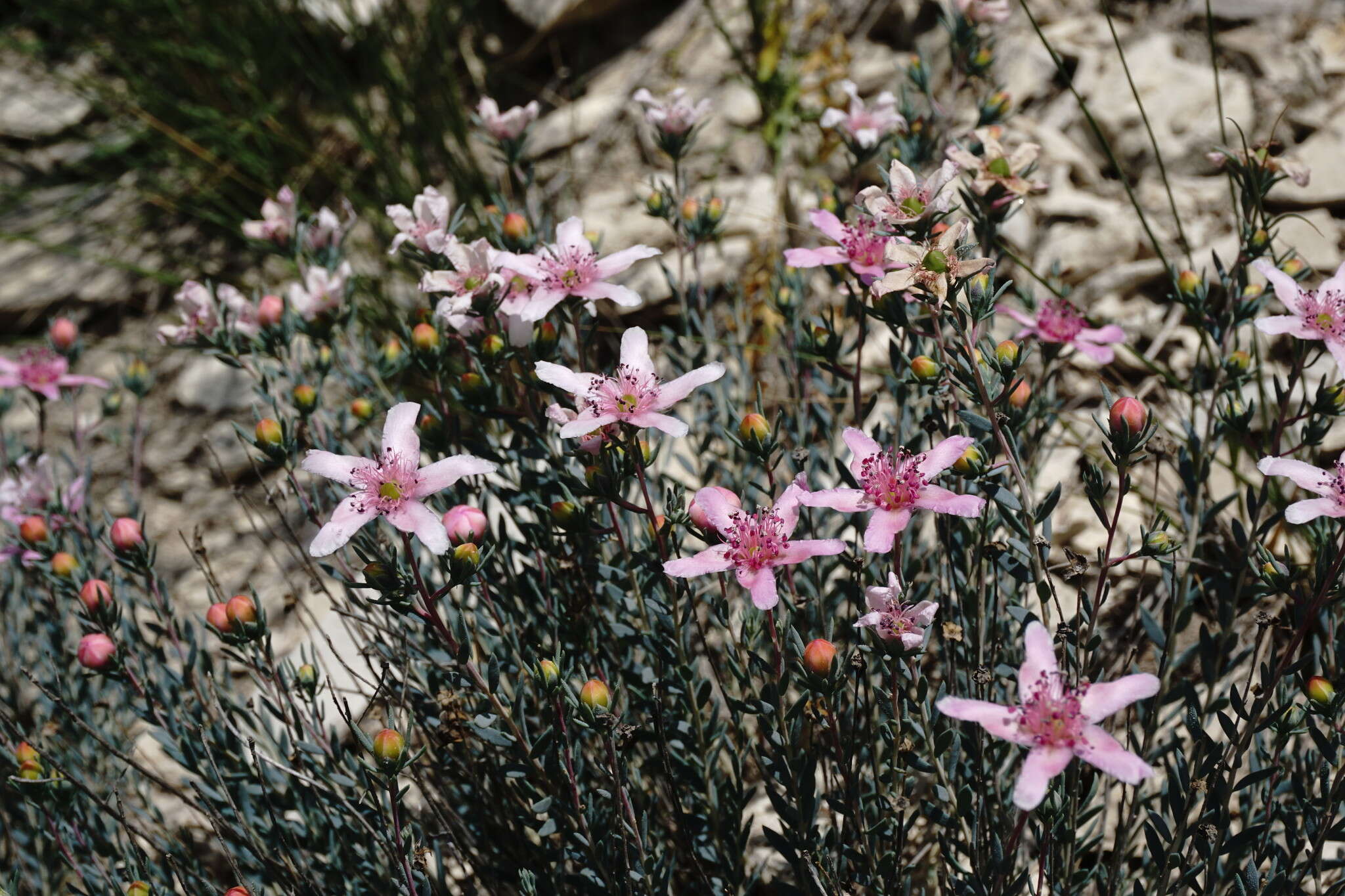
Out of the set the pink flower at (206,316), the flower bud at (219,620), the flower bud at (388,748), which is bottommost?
the flower bud at (388,748)

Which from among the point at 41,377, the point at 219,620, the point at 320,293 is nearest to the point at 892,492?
the point at 219,620

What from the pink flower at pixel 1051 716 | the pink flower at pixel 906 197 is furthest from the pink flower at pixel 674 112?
the pink flower at pixel 1051 716

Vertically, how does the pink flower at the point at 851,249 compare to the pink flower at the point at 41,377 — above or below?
below

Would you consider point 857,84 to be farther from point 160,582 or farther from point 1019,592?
point 160,582

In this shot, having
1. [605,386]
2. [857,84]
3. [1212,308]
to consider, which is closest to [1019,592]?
[1212,308]

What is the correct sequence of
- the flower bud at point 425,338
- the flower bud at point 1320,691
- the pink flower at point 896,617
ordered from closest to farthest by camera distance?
the pink flower at point 896,617 < the flower bud at point 1320,691 < the flower bud at point 425,338

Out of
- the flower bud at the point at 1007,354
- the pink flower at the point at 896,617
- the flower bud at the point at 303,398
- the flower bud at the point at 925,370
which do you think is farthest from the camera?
the flower bud at the point at 303,398

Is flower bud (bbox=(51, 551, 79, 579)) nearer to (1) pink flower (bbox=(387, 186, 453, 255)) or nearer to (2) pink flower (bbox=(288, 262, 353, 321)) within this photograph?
(2) pink flower (bbox=(288, 262, 353, 321))

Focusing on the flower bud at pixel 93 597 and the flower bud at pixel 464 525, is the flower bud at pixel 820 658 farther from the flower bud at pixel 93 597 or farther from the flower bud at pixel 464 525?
the flower bud at pixel 93 597
